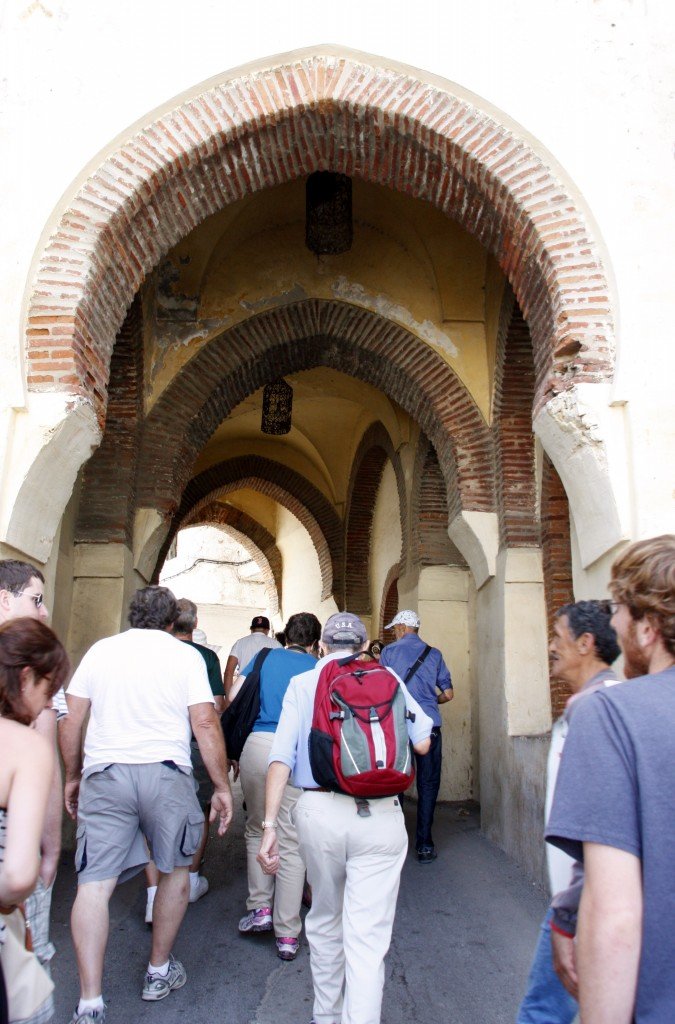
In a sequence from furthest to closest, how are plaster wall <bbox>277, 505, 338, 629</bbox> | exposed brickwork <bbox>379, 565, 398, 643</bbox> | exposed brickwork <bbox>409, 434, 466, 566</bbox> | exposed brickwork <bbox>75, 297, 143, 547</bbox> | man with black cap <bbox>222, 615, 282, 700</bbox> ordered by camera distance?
plaster wall <bbox>277, 505, 338, 629</bbox>
exposed brickwork <bbox>379, 565, 398, 643</bbox>
exposed brickwork <bbox>409, 434, 466, 566</bbox>
exposed brickwork <bbox>75, 297, 143, 547</bbox>
man with black cap <bbox>222, 615, 282, 700</bbox>

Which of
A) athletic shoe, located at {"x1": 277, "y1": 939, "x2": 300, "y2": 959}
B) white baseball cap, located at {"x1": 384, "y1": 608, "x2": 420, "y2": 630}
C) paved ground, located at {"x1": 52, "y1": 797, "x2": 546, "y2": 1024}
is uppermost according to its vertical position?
white baseball cap, located at {"x1": 384, "y1": 608, "x2": 420, "y2": 630}

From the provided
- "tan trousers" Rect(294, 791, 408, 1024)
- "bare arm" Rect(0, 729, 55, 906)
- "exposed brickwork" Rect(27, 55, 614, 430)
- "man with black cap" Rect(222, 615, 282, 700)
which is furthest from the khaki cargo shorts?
"exposed brickwork" Rect(27, 55, 614, 430)

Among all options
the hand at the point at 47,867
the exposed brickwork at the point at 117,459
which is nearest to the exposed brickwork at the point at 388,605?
the exposed brickwork at the point at 117,459

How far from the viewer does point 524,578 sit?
6348 mm

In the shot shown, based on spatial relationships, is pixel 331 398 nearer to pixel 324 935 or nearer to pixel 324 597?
pixel 324 597

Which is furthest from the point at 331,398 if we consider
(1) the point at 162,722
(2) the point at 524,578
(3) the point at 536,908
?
(1) the point at 162,722

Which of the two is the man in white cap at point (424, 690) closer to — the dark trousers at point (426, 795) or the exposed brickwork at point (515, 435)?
the dark trousers at point (426, 795)

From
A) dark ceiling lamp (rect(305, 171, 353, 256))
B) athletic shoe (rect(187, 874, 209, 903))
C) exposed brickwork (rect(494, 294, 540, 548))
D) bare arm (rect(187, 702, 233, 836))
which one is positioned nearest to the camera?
bare arm (rect(187, 702, 233, 836))

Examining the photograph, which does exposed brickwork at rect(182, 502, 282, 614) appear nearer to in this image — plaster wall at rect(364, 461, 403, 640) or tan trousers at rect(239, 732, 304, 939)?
plaster wall at rect(364, 461, 403, 640)

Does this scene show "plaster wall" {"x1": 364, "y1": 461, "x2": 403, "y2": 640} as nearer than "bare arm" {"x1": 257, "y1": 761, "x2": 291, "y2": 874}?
No

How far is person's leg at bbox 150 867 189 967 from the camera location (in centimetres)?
314

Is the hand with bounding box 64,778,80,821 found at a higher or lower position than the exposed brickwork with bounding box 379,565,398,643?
lower

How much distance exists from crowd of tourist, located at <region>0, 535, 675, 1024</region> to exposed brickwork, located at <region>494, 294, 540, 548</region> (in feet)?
8.80

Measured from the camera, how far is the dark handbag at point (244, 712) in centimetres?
410
